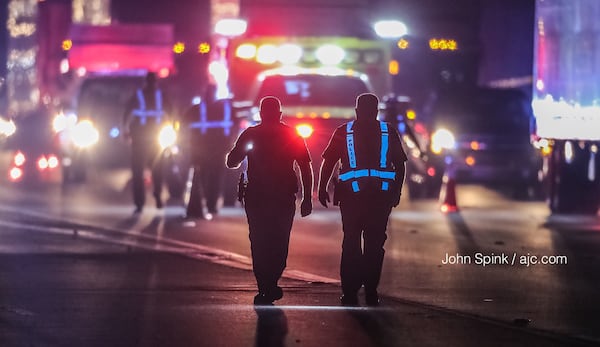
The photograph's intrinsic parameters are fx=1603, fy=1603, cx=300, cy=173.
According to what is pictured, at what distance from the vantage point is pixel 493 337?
34.5 feet

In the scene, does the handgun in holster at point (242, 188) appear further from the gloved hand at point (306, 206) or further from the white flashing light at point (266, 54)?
the white flashing light at point (266, 54)

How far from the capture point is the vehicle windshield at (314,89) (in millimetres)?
23516

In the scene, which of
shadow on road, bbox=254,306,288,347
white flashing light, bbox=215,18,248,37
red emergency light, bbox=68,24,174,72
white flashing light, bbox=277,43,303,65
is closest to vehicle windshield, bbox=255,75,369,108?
white flashing light, bbox=277,43,303,65

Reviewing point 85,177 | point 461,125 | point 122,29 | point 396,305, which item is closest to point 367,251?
point 396,305

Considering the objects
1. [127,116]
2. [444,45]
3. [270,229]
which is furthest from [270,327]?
[444,45]

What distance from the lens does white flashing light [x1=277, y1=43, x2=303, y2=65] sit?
28.0 meters

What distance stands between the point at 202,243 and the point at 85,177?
39.4ft

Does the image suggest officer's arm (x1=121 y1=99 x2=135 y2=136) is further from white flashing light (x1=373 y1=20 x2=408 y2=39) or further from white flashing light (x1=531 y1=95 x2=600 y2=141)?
white flashing light (x1=373 y1=20 x2=408 y2=39)

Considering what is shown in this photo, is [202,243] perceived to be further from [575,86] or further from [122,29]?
[122,29]

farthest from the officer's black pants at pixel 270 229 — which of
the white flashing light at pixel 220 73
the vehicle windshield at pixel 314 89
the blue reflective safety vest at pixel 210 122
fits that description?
the white flashing light at pixel 220 73

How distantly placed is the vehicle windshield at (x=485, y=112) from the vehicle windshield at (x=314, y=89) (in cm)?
379

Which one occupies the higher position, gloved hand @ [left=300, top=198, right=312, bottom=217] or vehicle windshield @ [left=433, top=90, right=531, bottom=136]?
vehicle windshield @ [left=433, top=90, right=531, bottom=136]

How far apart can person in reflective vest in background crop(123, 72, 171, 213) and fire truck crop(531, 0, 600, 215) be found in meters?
5.11

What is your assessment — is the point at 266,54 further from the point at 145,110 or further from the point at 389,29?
the point at 145,110
